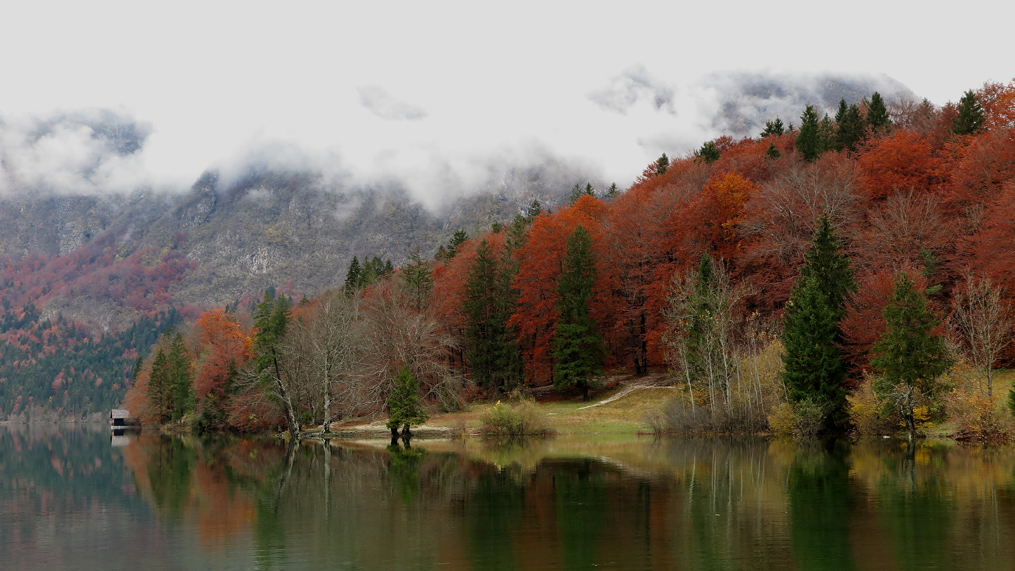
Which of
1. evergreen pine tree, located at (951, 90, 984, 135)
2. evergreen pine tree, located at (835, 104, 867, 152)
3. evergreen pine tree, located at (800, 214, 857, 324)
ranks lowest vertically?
evergreen pine tree, located at (800, 214, 857, 324)

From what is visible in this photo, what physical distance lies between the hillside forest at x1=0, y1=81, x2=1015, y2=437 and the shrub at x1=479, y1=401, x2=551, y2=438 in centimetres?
880

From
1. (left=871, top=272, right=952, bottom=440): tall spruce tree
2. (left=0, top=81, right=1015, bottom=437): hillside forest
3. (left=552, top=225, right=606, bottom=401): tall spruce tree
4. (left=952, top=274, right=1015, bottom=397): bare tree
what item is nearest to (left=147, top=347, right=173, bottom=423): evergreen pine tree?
(left=0, top=81, right=1015, bottom=437): hillside forest

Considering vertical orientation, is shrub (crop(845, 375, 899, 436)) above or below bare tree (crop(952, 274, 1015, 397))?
below

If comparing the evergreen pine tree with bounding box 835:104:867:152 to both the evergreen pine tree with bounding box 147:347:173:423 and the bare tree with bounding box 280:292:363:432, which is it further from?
the evergreen pine tree with bounding box 147:347:173:423

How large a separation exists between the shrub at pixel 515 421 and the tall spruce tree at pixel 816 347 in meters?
16.9

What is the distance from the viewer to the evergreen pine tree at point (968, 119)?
6900 centimetres

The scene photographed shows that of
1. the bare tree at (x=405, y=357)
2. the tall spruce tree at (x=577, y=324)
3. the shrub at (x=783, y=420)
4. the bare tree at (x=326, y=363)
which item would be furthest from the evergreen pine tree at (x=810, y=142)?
the bare tree at (x=326, y=363)

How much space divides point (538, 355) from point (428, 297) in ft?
54.4

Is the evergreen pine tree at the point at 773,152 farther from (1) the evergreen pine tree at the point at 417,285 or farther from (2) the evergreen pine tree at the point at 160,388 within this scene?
(2) the evergreen pine tree at the point at 160,388

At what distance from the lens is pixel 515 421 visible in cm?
5334

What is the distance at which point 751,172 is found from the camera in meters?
78.8

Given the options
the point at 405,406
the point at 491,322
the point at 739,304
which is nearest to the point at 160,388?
the point at 491,322

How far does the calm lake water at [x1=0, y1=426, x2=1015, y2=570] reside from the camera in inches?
632

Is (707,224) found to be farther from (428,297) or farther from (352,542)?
(352,542)
